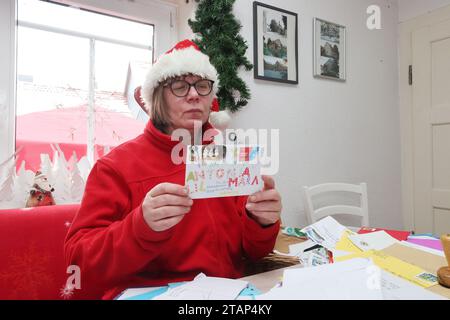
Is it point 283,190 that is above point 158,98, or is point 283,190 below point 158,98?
below

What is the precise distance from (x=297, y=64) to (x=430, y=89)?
1214 millimetres

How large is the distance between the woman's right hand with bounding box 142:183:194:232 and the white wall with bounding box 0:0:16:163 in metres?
1.11

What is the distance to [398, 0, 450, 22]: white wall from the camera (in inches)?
92.1

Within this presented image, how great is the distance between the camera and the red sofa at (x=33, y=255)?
103 cm

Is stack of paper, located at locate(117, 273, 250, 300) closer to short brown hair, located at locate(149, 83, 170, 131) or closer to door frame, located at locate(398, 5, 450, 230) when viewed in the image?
short brown hair, located at locate(149, 83, 170, 131)

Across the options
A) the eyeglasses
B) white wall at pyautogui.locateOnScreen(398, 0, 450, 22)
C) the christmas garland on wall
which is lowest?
the eyeglasses

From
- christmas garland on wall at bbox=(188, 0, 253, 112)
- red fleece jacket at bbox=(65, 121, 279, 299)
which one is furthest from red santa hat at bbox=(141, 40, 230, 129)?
christmas garland on wall at bbox=(188, 0, 253, 112)

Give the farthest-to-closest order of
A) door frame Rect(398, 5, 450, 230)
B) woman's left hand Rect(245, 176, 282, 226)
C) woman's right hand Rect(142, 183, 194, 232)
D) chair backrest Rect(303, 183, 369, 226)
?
A: door frame Rect(398, 5, 450, 230) → chair backrest Rect(303, 183, 369, 226) → woman's left hand Rect(245, 176, 282, 226) → woman's right hand Rect(142, 183, 194, 232)

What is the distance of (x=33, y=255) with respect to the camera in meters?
1.07

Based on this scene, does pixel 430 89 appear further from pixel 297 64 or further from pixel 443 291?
pixel 443 291

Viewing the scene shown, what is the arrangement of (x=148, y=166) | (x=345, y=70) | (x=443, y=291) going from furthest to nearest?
(x=345, y=70), (x=148, y=166), (x=443, y=291)

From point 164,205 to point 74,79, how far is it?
4.01 feet

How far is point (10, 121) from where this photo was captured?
4.71 ft
